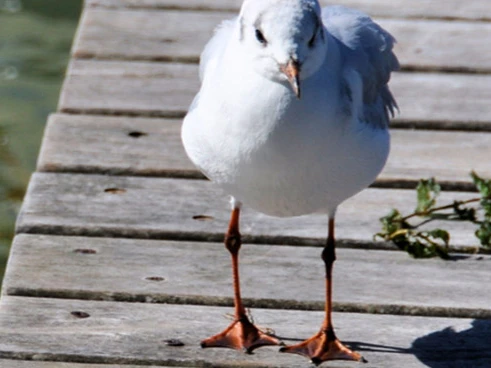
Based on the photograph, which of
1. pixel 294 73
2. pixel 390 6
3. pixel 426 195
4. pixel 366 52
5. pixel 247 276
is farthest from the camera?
pixel 390 6

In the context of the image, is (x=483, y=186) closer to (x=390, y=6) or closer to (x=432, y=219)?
(x=432, y=219)

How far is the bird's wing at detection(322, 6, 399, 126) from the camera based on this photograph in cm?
334

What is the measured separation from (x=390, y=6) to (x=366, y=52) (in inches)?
85.6

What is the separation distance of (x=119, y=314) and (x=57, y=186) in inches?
31.7

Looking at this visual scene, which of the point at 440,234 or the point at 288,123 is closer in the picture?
the point at 288,123

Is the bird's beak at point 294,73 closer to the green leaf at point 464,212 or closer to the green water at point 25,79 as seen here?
the green leaf at point 464,212

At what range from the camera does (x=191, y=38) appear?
5.24m

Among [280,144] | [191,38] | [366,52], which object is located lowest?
[191,38]

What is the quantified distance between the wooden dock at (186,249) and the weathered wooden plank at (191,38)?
23 mm

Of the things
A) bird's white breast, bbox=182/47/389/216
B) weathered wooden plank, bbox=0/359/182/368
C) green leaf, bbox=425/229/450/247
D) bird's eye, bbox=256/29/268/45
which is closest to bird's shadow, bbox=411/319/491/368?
green leaf, bbox=425/229/450/247

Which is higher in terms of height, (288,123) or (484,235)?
(288,123)

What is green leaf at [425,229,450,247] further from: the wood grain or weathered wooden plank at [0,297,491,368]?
the wood grain

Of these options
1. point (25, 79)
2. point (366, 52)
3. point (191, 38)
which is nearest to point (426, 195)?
point (366, 52)

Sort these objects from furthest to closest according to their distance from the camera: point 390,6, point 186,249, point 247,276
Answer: point 390,6 < point 186,249 < point 247,276
